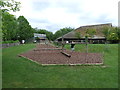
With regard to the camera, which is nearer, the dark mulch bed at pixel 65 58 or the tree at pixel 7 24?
the dark mulch bed at pixel 65 58

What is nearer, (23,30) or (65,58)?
(65,58)

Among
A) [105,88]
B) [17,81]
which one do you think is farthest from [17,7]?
[105,88]

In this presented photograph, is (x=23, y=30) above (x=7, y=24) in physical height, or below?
above

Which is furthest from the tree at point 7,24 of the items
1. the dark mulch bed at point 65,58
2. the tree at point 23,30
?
the tree at point 23,30

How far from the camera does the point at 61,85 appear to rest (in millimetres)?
4020

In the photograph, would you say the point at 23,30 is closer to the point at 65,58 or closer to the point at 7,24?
the point at 7,24

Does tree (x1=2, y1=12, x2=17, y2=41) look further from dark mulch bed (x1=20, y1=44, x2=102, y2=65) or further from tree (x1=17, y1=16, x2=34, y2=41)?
tree (x1=17, y1=16, x2=34, y2=41)

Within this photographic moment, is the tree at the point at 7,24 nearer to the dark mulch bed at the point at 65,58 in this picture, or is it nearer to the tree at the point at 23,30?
the dark mulch bed at the point at 65,58

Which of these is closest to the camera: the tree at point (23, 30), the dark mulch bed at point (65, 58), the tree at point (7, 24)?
the dark mulch bed at point (65, 58)

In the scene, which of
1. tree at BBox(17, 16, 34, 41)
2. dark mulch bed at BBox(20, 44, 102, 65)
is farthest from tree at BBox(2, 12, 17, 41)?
tree at BBox(17, 16, 34, 41)

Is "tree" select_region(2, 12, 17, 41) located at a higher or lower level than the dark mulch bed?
higher

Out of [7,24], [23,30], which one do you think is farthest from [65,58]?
[23,30]

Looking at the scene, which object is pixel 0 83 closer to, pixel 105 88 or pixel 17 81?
pixel 17 81

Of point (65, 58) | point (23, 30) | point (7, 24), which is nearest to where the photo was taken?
point (65, 58)
